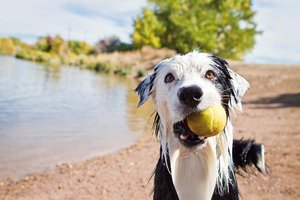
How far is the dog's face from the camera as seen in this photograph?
130 inches

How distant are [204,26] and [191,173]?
3812cm

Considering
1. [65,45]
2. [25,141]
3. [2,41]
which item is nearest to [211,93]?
[25,141]

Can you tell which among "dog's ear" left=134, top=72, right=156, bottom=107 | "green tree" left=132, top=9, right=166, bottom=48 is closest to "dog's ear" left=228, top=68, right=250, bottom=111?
"dog's ear" left=134, top=72, right=156, bottom=107

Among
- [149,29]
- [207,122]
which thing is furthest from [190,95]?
[149,29]

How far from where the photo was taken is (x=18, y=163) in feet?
23.8

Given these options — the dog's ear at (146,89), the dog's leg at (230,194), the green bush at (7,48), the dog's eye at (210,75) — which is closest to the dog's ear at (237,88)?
the dog's eye at (210,75)

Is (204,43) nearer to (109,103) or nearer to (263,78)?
(263,78)

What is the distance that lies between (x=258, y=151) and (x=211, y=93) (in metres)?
1.60

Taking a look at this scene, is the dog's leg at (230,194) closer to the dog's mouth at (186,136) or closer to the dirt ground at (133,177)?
the dog's mouth at (186,136)

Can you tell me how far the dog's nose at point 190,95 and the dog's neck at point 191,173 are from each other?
1.80ft

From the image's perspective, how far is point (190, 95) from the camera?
3225mm

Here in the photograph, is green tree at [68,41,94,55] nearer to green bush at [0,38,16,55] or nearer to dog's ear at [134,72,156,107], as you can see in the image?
green bush at [0,38,16,55]

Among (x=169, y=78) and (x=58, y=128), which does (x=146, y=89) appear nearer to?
(x=169, y=78)

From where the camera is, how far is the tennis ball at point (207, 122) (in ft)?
Answer: 10.8
